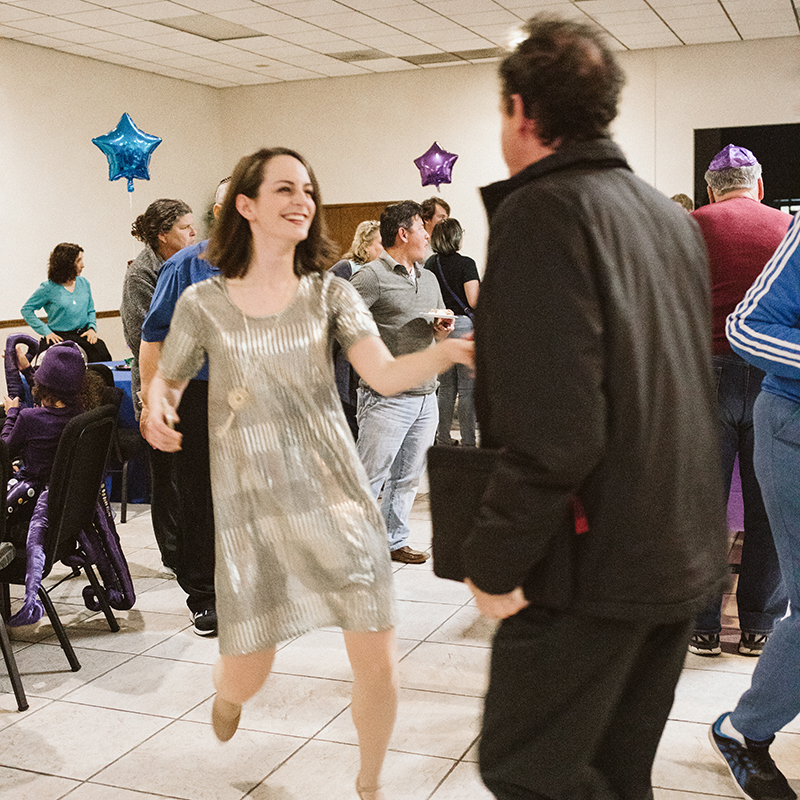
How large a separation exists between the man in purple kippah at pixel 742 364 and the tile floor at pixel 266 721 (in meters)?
0.20

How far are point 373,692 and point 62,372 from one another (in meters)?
2.00

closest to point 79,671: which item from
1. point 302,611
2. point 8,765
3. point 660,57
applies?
point 8,765

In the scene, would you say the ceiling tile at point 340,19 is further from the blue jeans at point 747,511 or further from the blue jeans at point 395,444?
the blue jeans at point 747,511

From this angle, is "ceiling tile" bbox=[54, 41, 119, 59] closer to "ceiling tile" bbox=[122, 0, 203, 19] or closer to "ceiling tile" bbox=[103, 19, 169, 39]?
"ceiling tile" bbox=[103, 19, 169, 39]

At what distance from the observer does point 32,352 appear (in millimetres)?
5039

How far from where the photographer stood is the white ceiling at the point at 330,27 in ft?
25.5

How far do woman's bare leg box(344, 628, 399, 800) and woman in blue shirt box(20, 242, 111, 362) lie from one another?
591cm

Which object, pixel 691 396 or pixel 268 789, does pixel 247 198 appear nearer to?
pixel 691 396

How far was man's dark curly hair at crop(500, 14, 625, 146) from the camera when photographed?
128cm

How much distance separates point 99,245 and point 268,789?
821 cm

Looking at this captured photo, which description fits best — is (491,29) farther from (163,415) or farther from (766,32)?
(163,415)

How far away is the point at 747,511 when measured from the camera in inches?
121

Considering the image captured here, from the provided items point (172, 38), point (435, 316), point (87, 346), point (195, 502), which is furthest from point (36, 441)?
point (172, 38)

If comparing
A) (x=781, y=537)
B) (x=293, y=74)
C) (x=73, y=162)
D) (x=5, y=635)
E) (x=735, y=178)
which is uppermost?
(x=293, y=74)
